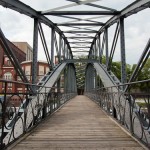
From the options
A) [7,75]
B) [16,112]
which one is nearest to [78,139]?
[16,112]

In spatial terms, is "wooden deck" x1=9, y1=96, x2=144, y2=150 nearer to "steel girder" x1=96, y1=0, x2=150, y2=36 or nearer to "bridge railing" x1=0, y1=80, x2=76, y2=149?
"bridge railing" x1=0, y1=80, x2=76, y2=149

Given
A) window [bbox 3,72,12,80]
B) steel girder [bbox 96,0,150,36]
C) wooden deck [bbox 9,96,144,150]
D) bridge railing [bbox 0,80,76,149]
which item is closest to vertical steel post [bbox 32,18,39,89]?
bridge railing [bbox 0,80,76,149]

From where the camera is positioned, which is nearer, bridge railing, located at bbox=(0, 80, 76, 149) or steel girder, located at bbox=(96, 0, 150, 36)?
bridge railing, located at bbox=(0, 80, 76, 149)

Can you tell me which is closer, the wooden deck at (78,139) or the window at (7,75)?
the wooden deck at (78,139)

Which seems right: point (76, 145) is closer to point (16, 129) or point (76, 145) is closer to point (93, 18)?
point (16, 129)

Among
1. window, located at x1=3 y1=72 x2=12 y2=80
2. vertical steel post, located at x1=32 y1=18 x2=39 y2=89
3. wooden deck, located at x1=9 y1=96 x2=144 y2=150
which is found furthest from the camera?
window, located at x1=3 y1=72 x2=12 y2=80

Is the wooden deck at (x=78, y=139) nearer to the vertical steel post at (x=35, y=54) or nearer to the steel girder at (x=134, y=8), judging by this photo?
the vertical steel post at (x=35, y=54)

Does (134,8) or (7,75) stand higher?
(134,8)

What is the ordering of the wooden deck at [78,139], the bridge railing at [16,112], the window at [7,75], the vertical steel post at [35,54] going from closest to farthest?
the bridge railing at [16,112]
the wooden deck at [78,139]
the vertical steel post at [35,54]
the window at [7,75]

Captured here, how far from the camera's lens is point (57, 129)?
227 inches

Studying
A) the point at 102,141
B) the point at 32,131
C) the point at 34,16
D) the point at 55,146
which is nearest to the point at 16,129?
the point at 32,131

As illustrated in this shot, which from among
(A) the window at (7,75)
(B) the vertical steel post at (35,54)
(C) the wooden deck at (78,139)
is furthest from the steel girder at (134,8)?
(A) the window at (7,75)

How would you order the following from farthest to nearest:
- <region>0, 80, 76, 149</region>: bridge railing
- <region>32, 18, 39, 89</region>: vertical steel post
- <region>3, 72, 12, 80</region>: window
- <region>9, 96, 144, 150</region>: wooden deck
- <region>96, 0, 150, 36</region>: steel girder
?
<region>3, 72, 12, 80</region>: window → <region>32, 18, 39, 89</region>: vertical steel post → <region>96, 0, 150, 36</region>: steel girder → <region>9, 96, 144, 150</region>: wooden deck → <region>0, 80, 76, 149</region>: bridge railing

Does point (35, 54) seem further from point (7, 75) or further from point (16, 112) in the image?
point (7, 75)
